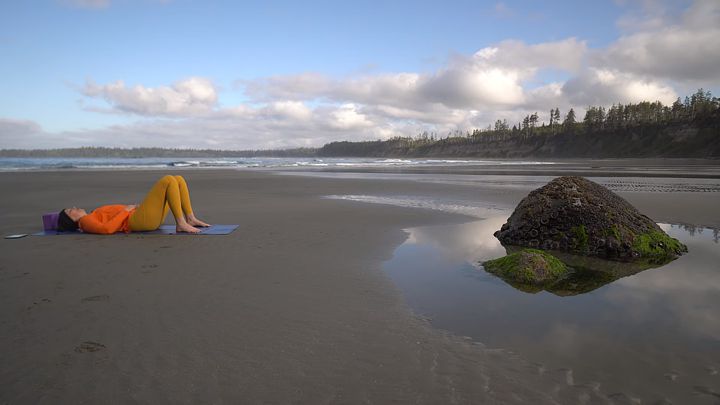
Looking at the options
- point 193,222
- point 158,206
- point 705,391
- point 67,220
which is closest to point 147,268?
point 158,206

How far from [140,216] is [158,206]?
43cm

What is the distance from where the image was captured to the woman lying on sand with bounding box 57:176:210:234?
8.25 meters

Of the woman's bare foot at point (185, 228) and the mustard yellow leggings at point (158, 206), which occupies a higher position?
the mustard yellow leggings at point (158, 206)

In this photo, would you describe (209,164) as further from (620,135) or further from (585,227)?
(620,135)

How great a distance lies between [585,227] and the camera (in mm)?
7410

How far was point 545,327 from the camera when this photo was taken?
3990mm

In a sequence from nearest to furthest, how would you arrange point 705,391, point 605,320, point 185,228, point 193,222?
point 705,391
point 605,320
point 185,228
point 193,222

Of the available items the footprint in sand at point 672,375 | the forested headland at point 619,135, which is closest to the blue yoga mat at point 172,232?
the footprint in sand at point 672,375

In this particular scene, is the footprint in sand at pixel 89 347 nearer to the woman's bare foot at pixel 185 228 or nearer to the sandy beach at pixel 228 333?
the sandy beach at pixel 228 333

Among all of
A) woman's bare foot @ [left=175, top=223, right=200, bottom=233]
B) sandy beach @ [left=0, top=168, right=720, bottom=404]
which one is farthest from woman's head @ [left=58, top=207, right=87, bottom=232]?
woman's bare foot @ [left=175, top=223, right=200, bottom=233]

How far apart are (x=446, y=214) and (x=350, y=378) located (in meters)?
9.26

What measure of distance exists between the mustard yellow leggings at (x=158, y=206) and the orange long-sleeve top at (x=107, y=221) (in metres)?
0.15

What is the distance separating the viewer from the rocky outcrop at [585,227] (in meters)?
6.98

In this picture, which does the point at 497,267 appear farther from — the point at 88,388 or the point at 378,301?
the point at 88,388
